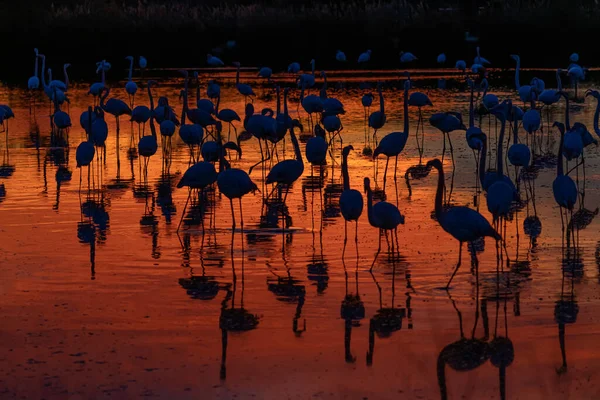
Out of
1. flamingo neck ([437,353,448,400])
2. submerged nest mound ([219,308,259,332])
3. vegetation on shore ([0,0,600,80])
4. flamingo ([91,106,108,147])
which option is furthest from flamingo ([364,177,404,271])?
vegetation on shore ([0,0,600,80])

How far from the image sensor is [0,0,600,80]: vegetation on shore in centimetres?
3497

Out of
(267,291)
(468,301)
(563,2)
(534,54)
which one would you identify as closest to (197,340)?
(267,291)

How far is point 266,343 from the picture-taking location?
6.96 meters

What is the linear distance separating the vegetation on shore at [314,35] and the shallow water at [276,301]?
2269 centimetres

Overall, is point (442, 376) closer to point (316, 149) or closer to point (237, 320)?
point (237, 320)

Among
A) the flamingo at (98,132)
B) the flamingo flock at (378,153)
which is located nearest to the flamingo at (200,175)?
the flamingo flock at (378,153)

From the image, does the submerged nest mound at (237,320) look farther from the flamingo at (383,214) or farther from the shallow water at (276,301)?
the flamingo at (383,214)

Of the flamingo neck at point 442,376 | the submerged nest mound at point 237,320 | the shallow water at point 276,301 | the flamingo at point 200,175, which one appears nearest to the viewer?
the flamingo neck at point 442,376

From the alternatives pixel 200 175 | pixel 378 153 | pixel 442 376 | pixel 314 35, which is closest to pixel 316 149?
pixel 378 153

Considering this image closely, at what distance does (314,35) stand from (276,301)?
2922 cm

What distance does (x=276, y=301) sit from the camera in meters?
7.96

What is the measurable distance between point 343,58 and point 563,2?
32.5 ft

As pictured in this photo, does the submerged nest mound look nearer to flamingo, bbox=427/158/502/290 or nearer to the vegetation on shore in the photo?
flamingo, bbox=427/158/502/290

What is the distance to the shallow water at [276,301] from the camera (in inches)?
249
